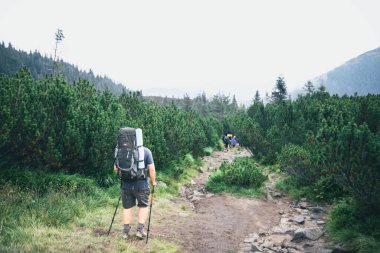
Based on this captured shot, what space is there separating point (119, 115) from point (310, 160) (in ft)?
24.6

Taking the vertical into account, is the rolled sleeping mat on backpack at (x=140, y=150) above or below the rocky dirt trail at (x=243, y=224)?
above

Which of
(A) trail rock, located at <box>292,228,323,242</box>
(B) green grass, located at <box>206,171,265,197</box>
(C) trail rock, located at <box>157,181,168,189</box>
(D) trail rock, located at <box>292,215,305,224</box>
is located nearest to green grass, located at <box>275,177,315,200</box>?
(B) green grass, located at <box>206,171,265,197</box>

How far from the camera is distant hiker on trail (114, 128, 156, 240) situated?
5.47 metres

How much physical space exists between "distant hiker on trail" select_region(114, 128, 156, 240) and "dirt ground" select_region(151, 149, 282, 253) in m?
1.27

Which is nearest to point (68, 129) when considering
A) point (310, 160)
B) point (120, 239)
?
point (120, 239)

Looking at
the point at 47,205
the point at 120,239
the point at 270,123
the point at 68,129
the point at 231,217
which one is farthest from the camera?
the point at 270,123

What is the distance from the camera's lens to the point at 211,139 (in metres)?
29.4

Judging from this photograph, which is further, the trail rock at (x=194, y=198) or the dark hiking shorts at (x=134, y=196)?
the trail rock at (x=194, y=198)

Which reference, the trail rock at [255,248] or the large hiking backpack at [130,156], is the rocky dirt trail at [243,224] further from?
the large hiking backpack at [130,156]

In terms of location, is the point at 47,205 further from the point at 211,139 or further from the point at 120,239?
the point at 211,139

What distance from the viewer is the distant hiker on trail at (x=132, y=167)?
18.0 ft

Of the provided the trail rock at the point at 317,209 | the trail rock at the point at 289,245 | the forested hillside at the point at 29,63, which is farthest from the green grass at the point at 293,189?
the forested hillside at the point at 29,63

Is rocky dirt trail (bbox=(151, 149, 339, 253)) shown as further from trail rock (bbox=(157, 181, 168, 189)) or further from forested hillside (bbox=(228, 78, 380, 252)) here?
trail rock (bbox=(157, 181, 168, 189))

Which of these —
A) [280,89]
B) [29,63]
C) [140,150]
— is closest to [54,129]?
[140,150]
